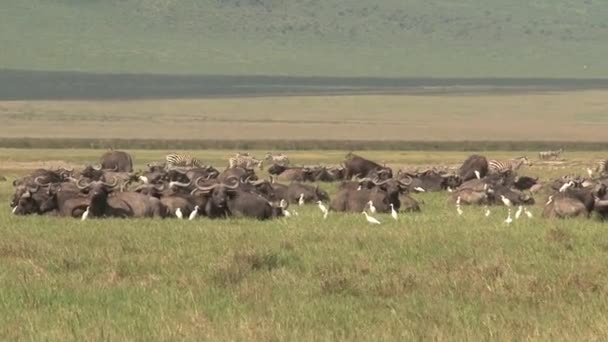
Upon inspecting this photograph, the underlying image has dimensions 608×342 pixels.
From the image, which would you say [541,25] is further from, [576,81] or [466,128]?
[466,128]

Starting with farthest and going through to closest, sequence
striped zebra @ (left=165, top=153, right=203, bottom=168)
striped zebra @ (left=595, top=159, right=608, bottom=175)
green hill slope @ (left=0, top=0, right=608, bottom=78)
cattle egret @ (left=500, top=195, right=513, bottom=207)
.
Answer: green hill slope @ (left=0, top=0, right=608, bottom=78) → striped zebra @ (left=165, top=153, right=203, bottom=168) → striped zebra @ (left=595, top=159, right=608, bottom=175) → cattle egret @ (left=500, top=195, right=513, bottom=207)

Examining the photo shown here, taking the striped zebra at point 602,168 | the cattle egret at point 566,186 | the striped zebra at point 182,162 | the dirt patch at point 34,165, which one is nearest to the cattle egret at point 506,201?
the cattle egret at point 566,186

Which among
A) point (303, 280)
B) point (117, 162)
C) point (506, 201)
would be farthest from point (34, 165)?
point (303, 280)

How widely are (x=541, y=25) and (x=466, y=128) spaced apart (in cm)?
8022

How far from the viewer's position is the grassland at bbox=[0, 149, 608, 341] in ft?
25.7

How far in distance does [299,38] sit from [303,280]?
111 m

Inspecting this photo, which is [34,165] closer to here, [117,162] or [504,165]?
[117,162]

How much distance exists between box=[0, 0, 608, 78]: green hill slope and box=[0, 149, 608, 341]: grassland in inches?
3654

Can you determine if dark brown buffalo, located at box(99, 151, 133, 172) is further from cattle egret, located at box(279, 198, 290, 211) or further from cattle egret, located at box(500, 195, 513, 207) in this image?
cattle egret, located at box(500, 195, 513, 207)

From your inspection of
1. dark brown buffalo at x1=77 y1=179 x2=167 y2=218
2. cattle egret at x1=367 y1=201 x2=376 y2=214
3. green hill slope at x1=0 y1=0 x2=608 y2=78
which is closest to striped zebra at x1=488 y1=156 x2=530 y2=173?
cattle egret at x1=367 y1=201 x2=376 y2=214

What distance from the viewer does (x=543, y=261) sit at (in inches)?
414

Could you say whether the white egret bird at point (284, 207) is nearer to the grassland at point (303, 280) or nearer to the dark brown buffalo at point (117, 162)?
the grassland at point (303, 280)

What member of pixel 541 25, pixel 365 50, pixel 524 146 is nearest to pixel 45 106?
pixel 524 146

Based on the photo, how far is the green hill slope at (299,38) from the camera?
354ft
